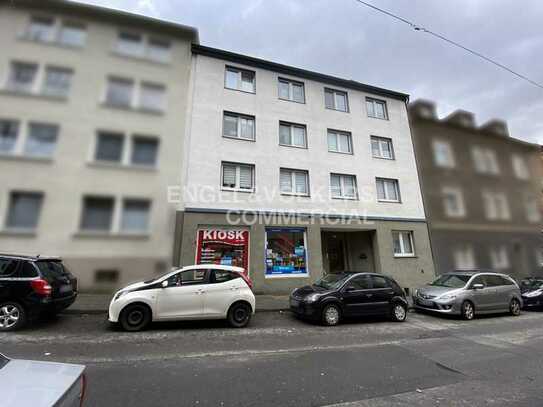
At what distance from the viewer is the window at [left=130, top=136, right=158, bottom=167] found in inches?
209

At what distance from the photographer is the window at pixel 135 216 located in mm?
4859

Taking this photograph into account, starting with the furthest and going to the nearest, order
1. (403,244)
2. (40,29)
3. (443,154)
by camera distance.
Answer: (403,244)
(443,154)
(40,29)

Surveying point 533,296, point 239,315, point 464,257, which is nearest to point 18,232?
point 239,315

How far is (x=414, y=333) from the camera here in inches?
269

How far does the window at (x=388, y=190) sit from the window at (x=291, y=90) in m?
6.61

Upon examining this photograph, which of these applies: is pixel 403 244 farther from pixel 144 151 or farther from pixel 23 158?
pixel 23 158

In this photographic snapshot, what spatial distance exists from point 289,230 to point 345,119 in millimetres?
7728

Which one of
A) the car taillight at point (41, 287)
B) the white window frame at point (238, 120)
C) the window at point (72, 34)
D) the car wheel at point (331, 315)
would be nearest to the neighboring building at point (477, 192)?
the car wheel at point (331, 315)

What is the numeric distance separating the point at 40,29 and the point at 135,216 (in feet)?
14.3

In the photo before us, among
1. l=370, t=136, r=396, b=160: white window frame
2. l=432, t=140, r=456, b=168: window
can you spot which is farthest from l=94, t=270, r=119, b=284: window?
l=432, t=140, r=456, b=168: window

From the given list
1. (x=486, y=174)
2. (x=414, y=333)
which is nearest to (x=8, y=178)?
(x=414, y=333)

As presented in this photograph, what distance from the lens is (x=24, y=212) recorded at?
14.3 feet

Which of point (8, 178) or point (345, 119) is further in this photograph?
point (345, 119)

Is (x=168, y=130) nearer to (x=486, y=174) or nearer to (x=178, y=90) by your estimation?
(x=178, y=90)
